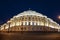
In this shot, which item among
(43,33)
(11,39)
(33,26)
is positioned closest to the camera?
(11,39)

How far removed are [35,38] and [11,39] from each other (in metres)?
2.07

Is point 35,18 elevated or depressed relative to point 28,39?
elevated

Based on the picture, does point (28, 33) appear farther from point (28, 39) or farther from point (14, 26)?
point (14, 26)

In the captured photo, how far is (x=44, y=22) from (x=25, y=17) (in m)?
5.56

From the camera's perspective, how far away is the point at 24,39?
61.3 ft

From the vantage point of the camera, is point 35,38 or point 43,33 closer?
point 35,38

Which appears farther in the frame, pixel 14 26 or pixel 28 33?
pixel 14 26

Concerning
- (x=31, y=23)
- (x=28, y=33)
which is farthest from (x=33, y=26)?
(x=28, y=33)

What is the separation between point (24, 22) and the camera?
6244 centimetres

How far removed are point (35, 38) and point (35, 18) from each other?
43.9 metres

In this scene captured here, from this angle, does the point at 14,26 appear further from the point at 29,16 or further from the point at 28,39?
the point at 28,39

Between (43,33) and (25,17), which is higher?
(25,17)

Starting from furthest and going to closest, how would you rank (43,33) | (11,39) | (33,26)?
(33,26) → (43,33) → (11,39)

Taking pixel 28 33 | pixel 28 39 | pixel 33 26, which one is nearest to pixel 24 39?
pixel 28 39
